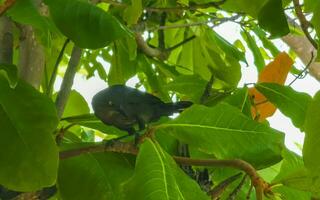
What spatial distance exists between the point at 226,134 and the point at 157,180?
12 cm

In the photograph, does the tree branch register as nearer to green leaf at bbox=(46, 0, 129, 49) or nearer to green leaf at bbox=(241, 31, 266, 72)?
green leaf at bbox=(46, 0, 129, 49)

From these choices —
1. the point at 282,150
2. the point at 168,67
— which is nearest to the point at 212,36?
the point at 168,67

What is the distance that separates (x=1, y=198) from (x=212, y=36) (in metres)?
0.42

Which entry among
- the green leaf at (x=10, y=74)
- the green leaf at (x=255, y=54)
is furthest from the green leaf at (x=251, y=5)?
the green leaf at (x=255, y=54)

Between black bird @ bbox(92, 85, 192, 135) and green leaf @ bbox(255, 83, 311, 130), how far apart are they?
0.11 meters

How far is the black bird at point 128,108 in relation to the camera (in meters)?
0.67

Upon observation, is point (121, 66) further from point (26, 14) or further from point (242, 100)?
point (26, 14)

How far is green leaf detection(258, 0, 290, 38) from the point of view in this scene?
0.56 metres

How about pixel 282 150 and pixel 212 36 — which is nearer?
pixel 282 150

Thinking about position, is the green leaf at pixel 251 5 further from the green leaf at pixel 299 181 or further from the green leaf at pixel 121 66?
the green leaf at pixel 121 66

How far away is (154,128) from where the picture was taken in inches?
22.3

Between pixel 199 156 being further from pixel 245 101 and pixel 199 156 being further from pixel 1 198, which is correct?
pixel 1 198

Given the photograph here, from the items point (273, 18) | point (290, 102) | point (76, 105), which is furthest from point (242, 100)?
point (76, 105)

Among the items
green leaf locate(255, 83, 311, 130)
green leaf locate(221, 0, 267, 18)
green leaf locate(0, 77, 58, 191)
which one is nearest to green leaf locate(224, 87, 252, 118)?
green leaf locate(255, 83, 311, 130)
